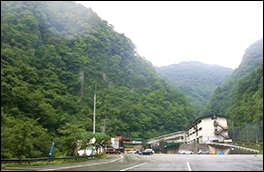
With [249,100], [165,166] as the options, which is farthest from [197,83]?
[165,166]

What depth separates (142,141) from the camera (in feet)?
279

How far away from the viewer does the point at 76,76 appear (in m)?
86.1

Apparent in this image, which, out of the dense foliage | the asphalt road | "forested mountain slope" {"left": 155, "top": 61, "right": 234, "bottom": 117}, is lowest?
the asphalt road

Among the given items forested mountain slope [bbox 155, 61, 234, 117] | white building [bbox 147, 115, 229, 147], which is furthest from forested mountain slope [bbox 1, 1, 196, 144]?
forested mountain slope [bbox 155, 61, 234, 117]

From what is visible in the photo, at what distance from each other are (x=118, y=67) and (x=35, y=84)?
49976mm

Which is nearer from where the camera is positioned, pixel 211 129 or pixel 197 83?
pixel 211 129

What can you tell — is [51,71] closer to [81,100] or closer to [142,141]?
[81,100]

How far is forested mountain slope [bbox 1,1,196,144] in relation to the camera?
5856 centimetres

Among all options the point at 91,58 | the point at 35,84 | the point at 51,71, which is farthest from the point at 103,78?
the point at 35,84

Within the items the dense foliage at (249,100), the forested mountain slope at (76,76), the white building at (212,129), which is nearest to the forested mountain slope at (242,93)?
the dense foliage at (249,100)

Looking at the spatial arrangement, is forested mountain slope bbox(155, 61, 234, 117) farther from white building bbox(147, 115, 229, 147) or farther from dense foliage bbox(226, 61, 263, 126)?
white building bbox(147, 115, 229, 147)

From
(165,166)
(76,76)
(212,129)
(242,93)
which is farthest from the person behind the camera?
(76,76)

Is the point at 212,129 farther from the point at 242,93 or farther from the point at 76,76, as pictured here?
the point at 76,76

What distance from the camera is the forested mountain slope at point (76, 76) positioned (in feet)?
192
